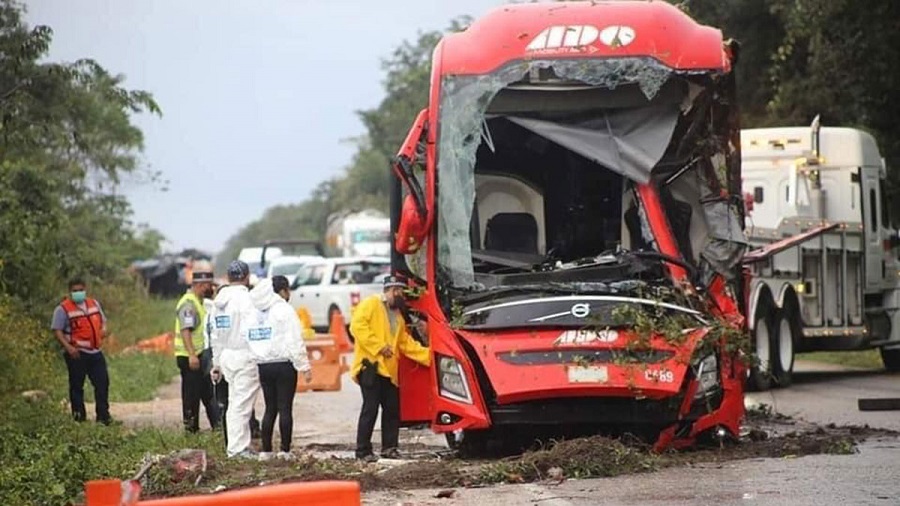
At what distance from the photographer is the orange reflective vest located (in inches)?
737

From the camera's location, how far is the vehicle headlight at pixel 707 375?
13242mm

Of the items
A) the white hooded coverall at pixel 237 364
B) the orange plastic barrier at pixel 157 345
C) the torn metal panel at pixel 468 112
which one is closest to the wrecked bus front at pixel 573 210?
the torn metal panel at pixel 468 112

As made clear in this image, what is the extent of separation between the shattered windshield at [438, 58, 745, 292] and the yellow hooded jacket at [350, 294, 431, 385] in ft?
3.12

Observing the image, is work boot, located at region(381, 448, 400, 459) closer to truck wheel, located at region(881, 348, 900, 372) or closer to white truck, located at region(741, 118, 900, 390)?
white truck, located at region(741, 118, 900, 390)

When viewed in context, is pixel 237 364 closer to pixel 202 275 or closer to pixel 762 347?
pixel 202 275

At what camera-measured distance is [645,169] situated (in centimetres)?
1427

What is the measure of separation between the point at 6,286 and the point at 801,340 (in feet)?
33.4

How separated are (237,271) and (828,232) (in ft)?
31.0

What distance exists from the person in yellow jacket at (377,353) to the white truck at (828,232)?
27.8 ft

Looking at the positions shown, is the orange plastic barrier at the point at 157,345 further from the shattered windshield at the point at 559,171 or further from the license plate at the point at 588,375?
the license plate at the point at 588,375

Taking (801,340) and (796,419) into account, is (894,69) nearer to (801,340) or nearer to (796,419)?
(801,340)

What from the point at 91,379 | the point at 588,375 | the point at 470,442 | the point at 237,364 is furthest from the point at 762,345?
the point at 588,375

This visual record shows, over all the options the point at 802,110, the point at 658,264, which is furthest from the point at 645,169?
the point at 802,110

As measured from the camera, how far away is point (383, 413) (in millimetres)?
15047
